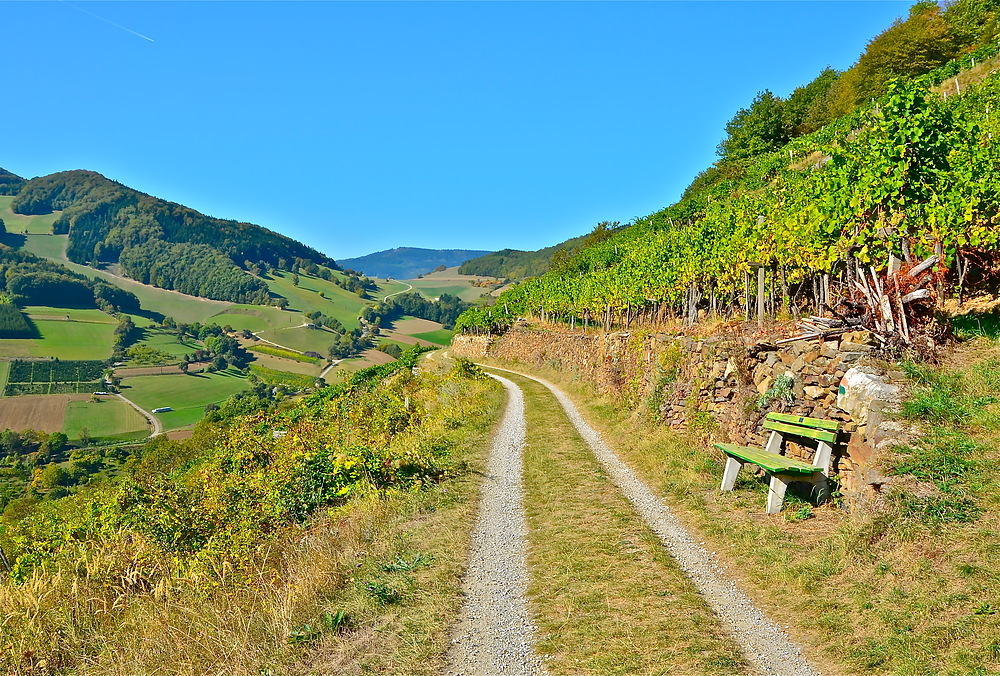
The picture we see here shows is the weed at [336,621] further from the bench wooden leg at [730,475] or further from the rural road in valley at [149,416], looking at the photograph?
the rural road in valley at [149,416]

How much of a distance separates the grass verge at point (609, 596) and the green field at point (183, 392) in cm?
12453

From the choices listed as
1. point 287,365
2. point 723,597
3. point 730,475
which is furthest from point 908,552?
point 287,365

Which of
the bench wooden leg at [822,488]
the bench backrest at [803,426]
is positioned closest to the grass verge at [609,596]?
the bench wooden leg at [822,488]

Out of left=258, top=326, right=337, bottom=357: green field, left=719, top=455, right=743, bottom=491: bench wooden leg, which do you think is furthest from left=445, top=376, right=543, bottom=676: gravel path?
left=258, top=326, right=337, bottom=357: green field

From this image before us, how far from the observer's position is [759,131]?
75438 mm

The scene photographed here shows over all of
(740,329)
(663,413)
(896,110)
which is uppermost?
(896,110)

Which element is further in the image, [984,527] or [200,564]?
[200,564]

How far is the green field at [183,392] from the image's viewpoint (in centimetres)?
12300

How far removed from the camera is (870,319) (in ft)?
36.8

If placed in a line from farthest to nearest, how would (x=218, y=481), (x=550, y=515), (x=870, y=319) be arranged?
(x=218, y=481) < (x=870, y=319) < (x=550, y=515)

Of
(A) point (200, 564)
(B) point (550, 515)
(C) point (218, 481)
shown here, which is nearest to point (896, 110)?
(B) point (550, 515)

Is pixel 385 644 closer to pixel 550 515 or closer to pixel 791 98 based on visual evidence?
pixel 550 515

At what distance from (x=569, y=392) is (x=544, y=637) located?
24.5 meters

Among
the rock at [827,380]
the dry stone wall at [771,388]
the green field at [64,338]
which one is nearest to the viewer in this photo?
the dry stone wall at [771,388]
